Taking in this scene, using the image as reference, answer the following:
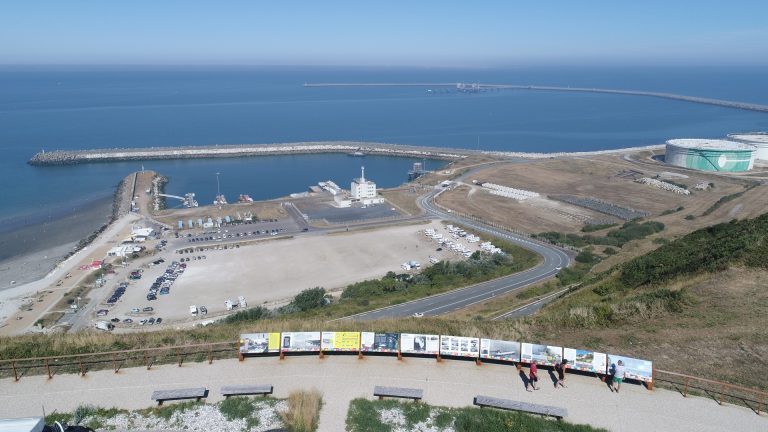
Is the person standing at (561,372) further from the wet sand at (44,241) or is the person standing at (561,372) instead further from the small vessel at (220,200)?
the small vessel at (220,200)

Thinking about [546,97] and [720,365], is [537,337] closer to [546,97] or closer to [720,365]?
[720,365]

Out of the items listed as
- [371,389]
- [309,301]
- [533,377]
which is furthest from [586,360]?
[309,301]

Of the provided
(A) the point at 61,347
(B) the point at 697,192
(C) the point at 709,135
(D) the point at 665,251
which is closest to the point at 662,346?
(D) the point at 665,251

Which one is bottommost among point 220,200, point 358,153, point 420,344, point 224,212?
point 224,212

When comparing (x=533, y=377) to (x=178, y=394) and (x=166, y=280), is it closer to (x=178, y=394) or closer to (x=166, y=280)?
(x=178, y=394)

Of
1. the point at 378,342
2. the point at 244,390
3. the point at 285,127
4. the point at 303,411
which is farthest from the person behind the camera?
the point at 285,127

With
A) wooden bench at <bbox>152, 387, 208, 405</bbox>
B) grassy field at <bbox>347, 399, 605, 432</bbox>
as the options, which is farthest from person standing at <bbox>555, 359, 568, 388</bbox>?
wooden bench at <bbox>152, 387, 208, 405</bbox>

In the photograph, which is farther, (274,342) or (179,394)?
(274,342)
